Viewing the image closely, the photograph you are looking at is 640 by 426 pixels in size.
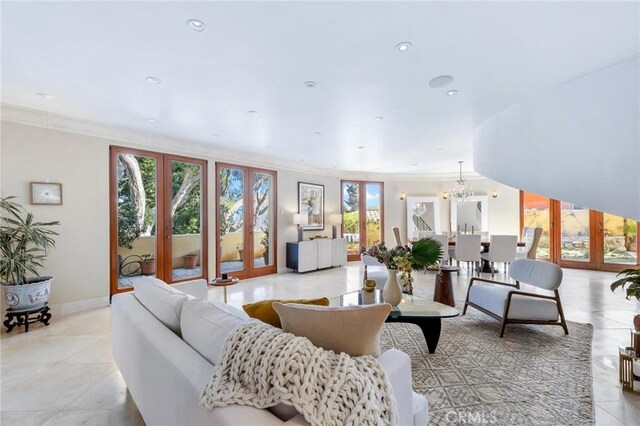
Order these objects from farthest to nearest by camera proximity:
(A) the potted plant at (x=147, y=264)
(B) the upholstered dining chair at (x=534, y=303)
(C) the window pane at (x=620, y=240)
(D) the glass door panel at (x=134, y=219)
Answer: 1. (C) the window pane at (x=620, y=240)
2. (A) the potted plant at (x=147, y=264)
3. (D) the glass door panel at (x=134, y=219)
4. (B) the upholstered dining chair at (x=534, y=303)

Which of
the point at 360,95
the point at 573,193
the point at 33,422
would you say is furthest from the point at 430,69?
the point at 33,422

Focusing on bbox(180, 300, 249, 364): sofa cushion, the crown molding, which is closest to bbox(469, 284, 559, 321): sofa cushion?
bbox(180, 300, 249, 364): sofa cushion

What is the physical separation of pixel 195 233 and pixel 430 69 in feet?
15.2

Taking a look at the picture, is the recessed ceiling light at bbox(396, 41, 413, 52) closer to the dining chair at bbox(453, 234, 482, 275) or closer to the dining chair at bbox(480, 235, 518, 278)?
the dining chair at bbox(453, 234, 482, 275)

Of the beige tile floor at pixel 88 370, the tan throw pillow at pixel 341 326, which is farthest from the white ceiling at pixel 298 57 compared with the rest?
the beige tile floor at pixel 88 370

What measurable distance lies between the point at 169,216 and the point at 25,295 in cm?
204

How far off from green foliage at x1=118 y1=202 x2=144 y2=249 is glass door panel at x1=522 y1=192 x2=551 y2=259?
8.72 meters

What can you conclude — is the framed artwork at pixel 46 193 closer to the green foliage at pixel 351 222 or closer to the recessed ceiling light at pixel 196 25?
the recessed ceiling light at pixel 196 25

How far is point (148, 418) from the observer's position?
153 cm

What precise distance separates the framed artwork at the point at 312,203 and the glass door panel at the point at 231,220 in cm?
163

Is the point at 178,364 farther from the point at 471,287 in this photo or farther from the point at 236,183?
the point at 236,183

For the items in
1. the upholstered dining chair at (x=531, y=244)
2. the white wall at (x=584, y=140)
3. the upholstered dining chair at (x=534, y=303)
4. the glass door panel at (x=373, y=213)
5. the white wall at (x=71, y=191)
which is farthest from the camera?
the glass door panel at (x=373, y=213)

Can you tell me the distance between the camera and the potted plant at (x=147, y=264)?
15.6ft

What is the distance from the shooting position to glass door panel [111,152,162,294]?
4.48m
